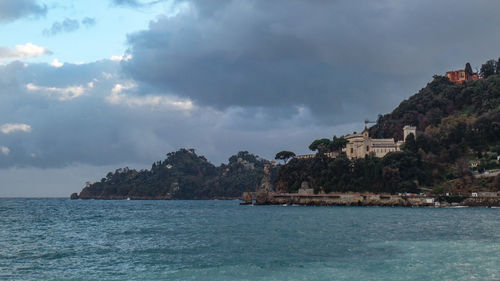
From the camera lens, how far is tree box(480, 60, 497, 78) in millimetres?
191137

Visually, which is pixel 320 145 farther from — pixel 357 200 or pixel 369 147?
pixel 357 200

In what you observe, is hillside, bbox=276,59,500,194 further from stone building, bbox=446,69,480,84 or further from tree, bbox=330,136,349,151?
stone building, bbox=446,69,480,84

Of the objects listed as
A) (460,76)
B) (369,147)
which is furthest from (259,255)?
(460,76)

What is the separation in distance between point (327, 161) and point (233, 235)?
100873 millimetres

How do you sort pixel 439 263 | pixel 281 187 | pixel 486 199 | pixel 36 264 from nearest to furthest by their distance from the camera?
pixel 439 263
pixel 36 264
pixel 486 199
pixel 281 187

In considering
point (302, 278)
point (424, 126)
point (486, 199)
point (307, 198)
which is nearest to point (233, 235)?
point (302, 278)

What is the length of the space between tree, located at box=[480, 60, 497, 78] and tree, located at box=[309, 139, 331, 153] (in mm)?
81284

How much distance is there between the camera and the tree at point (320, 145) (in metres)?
156

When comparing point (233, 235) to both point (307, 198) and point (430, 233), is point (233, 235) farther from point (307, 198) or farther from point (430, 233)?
point (307, 198)

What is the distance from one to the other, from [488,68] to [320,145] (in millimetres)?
86052

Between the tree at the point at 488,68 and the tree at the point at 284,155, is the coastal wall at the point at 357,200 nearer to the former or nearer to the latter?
the tree at the point at 284,155

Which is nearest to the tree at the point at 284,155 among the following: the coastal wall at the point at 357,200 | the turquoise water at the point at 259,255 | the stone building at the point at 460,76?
the coastal wall at the point at 357,200

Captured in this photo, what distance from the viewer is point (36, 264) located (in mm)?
30609

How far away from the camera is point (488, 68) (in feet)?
629
